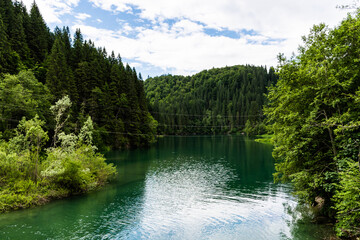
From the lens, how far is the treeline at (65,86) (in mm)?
32312

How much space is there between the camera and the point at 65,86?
5081 centimetres

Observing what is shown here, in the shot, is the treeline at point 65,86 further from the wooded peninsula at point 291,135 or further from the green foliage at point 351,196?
the green foliage at point 351,196

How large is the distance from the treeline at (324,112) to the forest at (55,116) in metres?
20.2

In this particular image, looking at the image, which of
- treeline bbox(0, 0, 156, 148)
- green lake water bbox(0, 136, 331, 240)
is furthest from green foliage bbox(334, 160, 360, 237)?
treeline bbox(0, 0, 156, 148)

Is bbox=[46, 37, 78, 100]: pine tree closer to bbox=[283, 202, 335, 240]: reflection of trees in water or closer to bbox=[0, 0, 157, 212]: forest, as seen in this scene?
bbox=[0, 0, 157, 212]: forest

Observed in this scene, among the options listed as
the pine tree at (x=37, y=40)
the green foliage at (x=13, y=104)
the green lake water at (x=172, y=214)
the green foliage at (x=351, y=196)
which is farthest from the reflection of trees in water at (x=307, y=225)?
the pine tree at (x=37, y=40)

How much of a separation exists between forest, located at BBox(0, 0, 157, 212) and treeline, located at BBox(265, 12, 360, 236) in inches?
796

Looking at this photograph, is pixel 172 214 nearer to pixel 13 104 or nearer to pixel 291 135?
pixel 291 135

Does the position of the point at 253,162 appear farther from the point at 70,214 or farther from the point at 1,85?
the point at 1,85

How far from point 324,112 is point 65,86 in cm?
5028

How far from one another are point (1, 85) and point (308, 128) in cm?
3417

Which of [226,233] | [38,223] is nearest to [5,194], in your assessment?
[38,223]

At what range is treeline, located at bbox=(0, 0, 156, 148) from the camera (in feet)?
106

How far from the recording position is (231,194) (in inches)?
1019
